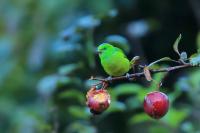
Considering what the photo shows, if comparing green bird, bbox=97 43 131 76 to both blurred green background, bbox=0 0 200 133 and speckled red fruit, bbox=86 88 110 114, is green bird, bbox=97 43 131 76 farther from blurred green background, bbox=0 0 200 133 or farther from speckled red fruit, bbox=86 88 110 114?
blurred green background, bbox=0 0 200 133

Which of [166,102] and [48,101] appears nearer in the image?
[166,102]

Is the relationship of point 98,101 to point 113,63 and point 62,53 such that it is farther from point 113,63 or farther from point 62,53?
point 62,53

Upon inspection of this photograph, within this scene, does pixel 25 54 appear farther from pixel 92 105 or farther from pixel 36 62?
pixel 92 105

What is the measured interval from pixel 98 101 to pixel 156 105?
114mm

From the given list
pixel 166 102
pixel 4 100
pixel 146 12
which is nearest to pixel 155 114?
pixel 166 102

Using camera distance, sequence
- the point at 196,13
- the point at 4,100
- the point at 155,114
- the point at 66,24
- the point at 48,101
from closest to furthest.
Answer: the point at 155,114
the point at 48,101
the point at 66,24
the point at 4,100
the point at 196,13

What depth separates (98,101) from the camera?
1.30m

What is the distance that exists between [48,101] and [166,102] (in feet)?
5.32

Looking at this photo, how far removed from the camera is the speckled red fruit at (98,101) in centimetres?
130

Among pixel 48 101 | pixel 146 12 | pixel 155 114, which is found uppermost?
pixel 146 12

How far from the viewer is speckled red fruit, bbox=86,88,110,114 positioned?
1.30m

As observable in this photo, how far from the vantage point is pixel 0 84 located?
3.62 metres

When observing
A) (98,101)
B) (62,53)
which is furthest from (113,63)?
(62,53)

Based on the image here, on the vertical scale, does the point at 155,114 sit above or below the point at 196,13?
below
